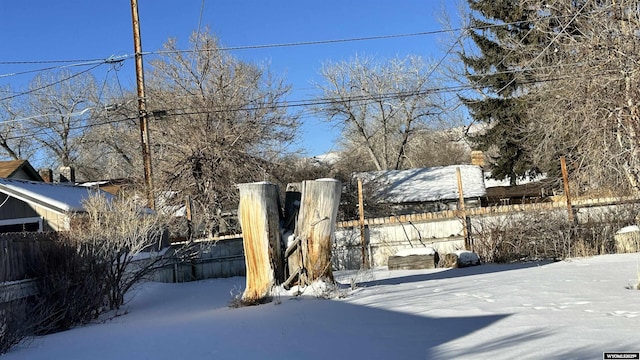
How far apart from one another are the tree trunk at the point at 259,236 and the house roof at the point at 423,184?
15.2 m

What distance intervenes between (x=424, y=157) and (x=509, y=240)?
113 feet

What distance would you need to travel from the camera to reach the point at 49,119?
41062 mm

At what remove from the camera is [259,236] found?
9.97 meters

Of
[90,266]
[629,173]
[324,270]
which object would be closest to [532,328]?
[324,270]

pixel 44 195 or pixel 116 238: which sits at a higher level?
pixel 44 195

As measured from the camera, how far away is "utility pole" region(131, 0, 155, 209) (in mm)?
17406

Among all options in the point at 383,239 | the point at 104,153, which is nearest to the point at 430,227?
the point at 383,239

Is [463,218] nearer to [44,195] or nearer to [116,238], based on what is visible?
[116,238]

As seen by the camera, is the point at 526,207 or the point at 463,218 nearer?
the point at 526,207

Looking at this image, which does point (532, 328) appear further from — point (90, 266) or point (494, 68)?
point (494, 68)

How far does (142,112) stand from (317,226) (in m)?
9.79

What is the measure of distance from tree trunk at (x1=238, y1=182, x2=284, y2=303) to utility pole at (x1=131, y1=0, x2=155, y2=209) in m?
8.15

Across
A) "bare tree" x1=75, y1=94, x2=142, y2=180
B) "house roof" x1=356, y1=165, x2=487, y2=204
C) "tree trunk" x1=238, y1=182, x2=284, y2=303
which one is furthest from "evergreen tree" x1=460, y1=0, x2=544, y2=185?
"bare tree" x1=75, y1=94, x2=142, y2=180

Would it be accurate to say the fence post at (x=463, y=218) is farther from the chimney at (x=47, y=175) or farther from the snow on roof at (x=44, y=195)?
the chimney at (x=47, y=175)
